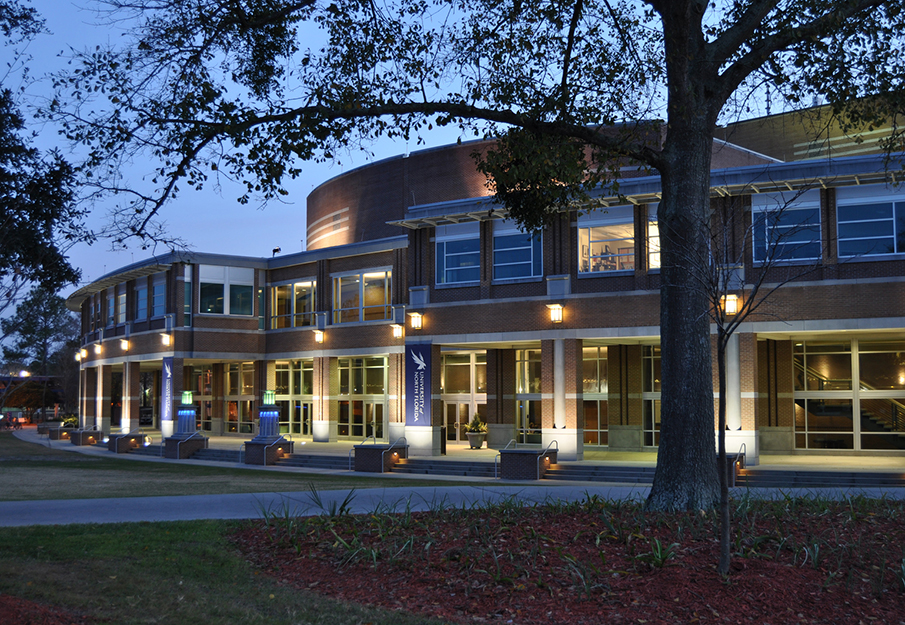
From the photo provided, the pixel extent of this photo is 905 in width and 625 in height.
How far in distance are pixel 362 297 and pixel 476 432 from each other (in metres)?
8.38

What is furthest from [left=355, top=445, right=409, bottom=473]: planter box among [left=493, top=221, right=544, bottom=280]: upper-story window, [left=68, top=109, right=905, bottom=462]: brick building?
[left=493, top=221, right=544, bottom=280]: upper-story window

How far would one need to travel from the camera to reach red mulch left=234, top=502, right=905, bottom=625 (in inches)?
268

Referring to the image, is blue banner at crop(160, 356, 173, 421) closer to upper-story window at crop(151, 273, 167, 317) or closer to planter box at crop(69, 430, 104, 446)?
upper-story window at crop(151, 273, 167, 317)

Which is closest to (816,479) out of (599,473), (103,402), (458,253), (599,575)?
(599,473)

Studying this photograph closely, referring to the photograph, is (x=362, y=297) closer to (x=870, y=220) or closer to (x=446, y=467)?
(x=446, y=467)

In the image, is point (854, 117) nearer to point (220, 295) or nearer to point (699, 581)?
point (699, 581)

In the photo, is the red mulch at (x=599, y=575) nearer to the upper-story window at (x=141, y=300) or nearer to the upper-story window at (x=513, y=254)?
the upper-story window at (x=513, y=254)

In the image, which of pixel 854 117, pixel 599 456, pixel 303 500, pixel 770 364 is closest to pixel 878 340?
pixel 770 364

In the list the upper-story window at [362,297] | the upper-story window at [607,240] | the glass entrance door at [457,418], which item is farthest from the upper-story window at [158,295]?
the upper-story window at [607,240]

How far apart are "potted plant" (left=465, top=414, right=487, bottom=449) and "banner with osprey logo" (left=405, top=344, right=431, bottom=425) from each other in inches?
153

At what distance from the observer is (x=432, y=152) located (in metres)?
44.1

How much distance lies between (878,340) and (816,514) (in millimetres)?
21812

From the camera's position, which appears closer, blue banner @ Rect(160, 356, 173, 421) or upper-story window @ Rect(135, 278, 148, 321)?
blue banner @ Rect(160, 356, 173, 421)

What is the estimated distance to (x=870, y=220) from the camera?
25.2 m
